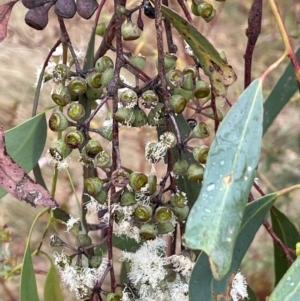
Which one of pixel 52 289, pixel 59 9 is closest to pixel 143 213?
pixel 59 9

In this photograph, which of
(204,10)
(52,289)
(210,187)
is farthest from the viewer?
(52,289)

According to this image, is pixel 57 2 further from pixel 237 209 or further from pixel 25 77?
pixel 25 77

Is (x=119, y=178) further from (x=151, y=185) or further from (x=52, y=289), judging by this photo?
(x=52, y=289)

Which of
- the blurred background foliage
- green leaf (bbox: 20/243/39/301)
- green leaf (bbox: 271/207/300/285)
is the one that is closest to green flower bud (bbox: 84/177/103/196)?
green leaf (bbox: 20/243/39/301)

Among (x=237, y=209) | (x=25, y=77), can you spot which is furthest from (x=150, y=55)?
(x=237, y=209)

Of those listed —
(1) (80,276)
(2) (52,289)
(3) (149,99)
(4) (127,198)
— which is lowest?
(2) (52,289)
